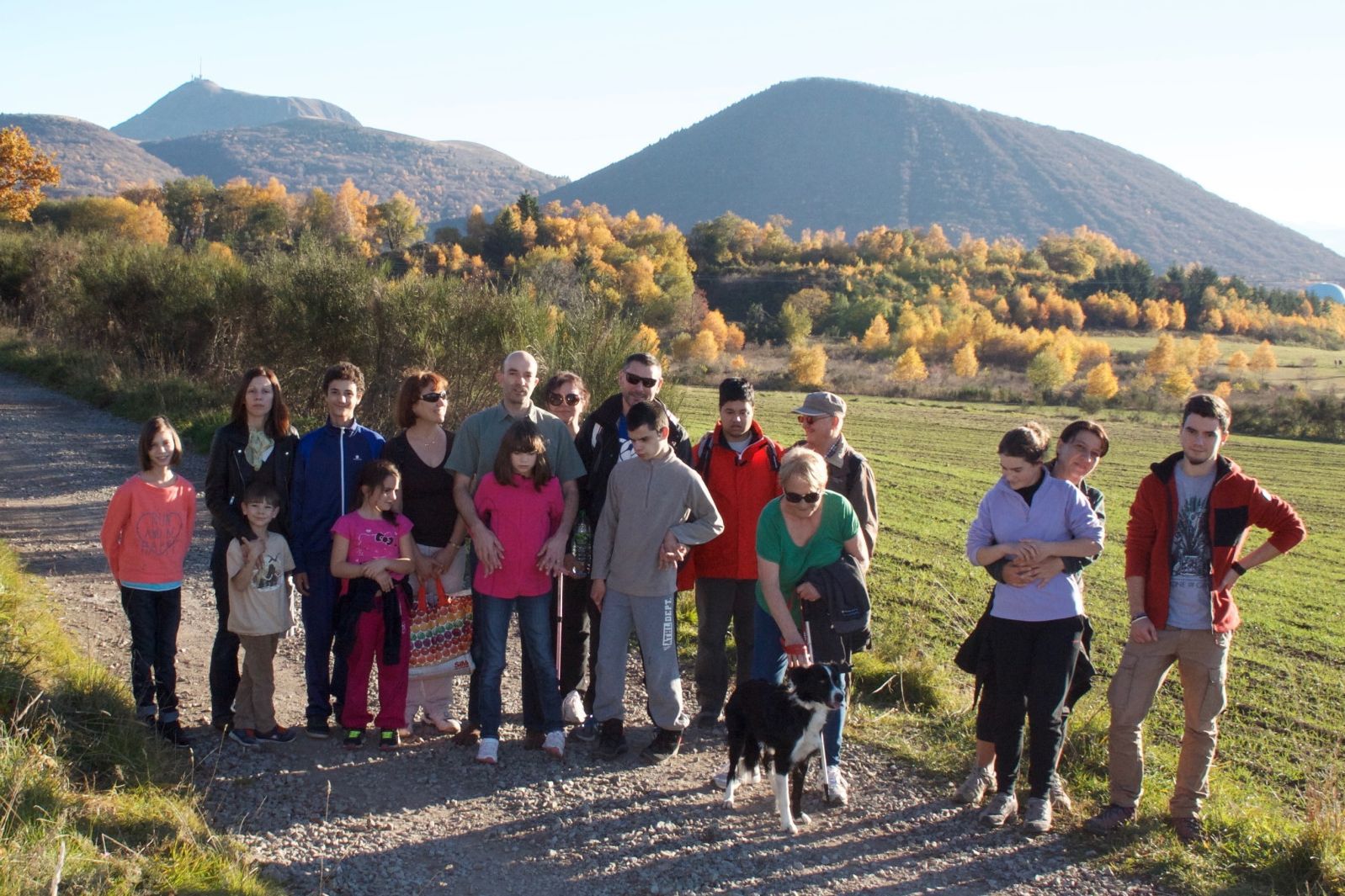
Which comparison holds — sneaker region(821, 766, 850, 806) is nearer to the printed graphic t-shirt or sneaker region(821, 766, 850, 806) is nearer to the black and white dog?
the black and white dog

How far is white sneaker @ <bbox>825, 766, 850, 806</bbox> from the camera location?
176 inches

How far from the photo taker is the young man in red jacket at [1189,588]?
13.9 ft

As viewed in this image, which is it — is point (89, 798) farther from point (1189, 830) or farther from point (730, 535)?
point (1189, 830)

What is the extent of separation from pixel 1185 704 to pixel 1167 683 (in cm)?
618

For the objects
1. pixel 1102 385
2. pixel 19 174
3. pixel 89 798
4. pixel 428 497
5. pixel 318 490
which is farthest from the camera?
pixel 1102 385

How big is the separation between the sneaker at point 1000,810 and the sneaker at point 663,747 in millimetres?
1399

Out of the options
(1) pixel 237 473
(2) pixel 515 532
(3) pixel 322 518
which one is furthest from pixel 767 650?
(1) pixel 237 473

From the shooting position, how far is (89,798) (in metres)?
3.83

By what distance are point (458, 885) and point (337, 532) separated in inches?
69.7

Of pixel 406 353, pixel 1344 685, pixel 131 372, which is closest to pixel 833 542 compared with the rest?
pixel 1344 685

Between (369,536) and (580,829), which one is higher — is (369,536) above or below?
above

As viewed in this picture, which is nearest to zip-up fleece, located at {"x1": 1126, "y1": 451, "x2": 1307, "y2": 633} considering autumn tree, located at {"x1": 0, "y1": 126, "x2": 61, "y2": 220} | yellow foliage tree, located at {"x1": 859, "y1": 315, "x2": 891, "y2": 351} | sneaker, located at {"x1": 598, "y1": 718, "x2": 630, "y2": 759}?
sneaker, located at {"x1": 598, "y1": 718, "x2": 630, "y2": 759}

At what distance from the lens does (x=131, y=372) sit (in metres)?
17.6

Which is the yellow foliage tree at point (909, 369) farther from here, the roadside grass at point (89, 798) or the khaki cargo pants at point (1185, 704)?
the roadside grass at point (89, 798)
